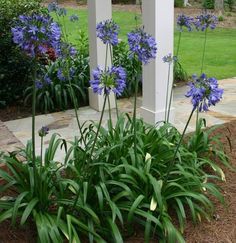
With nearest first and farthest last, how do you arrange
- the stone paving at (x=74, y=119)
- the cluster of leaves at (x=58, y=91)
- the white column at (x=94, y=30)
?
the stone paving at (x=74, y=119), the white column at (x=94, y=30), the cluster of leaves at (x=58, y=91)

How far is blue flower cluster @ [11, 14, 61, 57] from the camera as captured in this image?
226 centimetres

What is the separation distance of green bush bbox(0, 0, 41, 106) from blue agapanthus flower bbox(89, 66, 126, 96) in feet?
12.0

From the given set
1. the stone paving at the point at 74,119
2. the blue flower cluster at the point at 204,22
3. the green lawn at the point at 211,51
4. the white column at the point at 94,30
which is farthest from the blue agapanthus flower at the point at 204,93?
the green lawn at the point at 211,51

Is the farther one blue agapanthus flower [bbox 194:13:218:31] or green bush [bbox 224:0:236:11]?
green bush [bbox 224:0:236:11]

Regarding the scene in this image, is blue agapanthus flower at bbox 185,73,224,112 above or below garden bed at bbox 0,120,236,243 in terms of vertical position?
above

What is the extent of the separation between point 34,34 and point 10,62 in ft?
12.7

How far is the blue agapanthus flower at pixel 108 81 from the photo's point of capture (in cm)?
247

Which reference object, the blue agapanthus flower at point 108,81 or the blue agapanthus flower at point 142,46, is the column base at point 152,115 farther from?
the blue agapanthus flower at point 108,81

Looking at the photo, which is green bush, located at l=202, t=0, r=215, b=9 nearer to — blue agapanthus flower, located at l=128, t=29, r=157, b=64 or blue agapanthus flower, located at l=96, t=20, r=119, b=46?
blue agapanthus flower, located at l=96, t=20, r=119, b=46

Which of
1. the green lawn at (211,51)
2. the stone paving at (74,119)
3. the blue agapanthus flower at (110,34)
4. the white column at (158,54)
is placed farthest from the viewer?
the green lawn at (211,51)

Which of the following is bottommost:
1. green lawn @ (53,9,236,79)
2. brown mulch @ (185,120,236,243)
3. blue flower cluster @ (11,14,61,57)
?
green lawn @ (53,9,236,79)

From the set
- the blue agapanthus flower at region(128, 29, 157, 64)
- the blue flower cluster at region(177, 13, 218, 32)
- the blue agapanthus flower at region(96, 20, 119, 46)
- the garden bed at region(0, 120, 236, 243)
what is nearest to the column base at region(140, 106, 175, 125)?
the blue flower cluster at region(177, 13, 218, 32)

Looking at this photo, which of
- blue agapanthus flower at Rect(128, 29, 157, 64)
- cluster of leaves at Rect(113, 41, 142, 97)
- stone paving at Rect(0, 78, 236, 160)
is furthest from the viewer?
cluster of leaves at Rect(113, 41, 142, 97)

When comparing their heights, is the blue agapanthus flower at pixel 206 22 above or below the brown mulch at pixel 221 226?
above
